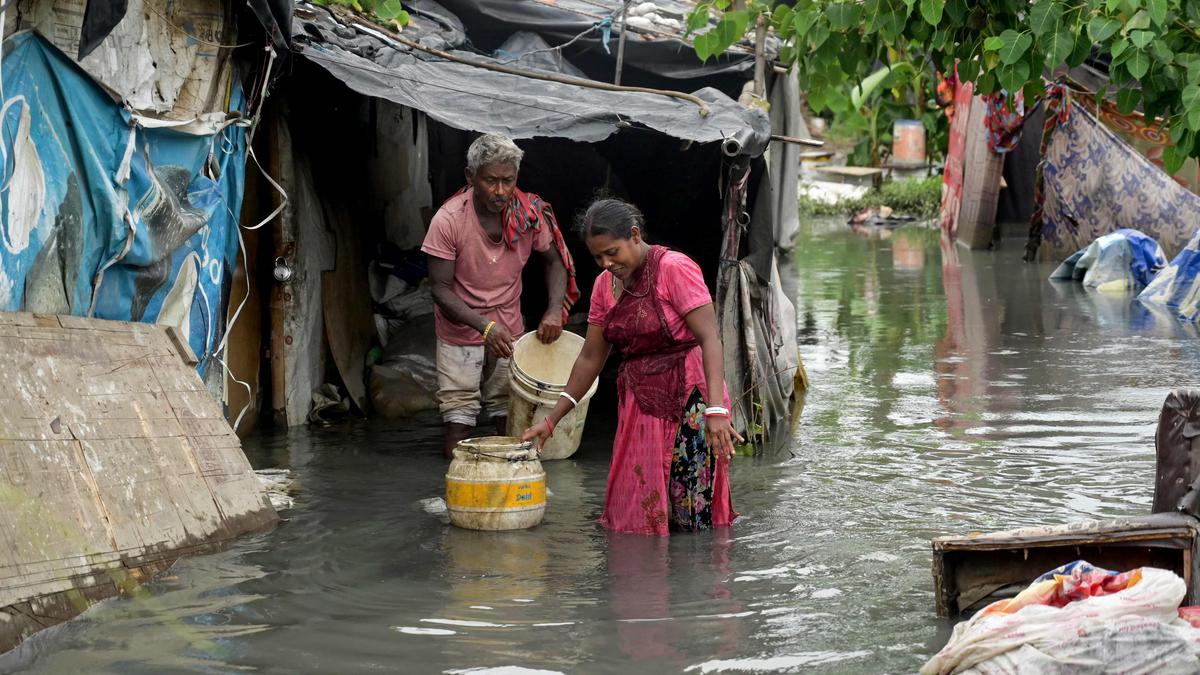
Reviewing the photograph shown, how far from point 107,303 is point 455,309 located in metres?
1.93

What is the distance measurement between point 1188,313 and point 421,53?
26.0 ft

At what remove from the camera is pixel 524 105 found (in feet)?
25.6

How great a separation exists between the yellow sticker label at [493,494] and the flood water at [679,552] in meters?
0.15

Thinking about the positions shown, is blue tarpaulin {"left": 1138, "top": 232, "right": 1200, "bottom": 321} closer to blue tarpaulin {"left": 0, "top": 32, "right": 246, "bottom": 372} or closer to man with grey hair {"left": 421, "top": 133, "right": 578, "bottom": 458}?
man with grey hair {"left": 421, "top": 133, "right": 578, "bottom": 458}

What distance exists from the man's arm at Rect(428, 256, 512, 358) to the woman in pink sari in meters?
1.28

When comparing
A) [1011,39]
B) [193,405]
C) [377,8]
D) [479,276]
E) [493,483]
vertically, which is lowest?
[493,483]

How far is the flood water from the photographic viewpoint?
14.3 feet

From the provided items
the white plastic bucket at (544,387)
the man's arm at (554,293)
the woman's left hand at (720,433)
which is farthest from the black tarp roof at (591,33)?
the woman's left hand at (720,433)

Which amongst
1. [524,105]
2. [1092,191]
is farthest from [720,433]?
[1092,191]

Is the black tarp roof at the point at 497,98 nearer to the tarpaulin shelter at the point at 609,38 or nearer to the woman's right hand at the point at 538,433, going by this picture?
the tarpaulin shelter at the point at 609,38

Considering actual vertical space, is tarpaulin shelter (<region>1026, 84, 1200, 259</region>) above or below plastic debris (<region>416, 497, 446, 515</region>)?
above

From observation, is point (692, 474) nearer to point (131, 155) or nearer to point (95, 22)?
point (131, 155)

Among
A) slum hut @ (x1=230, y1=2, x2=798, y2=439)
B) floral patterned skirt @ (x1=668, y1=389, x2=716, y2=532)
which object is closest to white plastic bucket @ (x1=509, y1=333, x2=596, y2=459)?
slum hut @ (x1=230, y1=2, x2=798, y2=439)

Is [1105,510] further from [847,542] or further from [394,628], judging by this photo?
[394,628]
